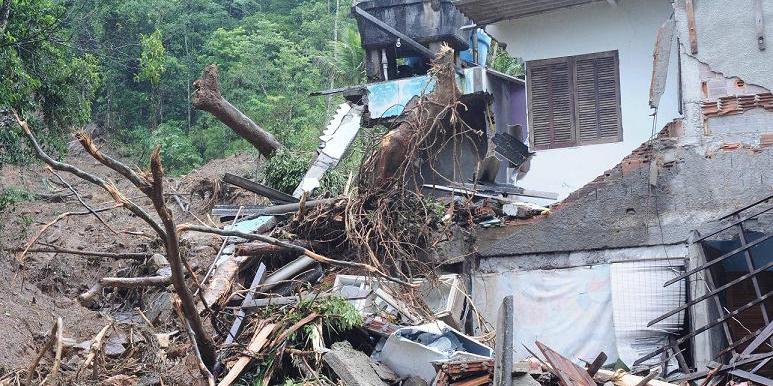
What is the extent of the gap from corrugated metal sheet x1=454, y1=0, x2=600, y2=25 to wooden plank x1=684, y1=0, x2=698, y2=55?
7.41 ft

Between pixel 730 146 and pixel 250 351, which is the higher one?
pixel 730 146

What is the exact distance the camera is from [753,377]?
850cm

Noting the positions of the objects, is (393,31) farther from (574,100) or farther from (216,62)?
(216,62)

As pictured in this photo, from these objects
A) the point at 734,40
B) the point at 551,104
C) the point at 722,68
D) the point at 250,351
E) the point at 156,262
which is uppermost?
the point at 734,40

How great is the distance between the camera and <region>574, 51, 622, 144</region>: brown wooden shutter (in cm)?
1331

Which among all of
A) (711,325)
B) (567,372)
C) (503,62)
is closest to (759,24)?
(711,325)

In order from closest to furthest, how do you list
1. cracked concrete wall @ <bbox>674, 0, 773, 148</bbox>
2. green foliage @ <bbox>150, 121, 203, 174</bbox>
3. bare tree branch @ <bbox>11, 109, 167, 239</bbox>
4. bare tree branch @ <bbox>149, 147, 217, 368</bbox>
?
bare tree branch @ <bbox>11, 109, 167, 239</bbox> < bare tree branch @ <bbox>149, 147, 217, 368</bbox> < cracked concrete wall @ <bbox>674, 0, 773, 148</bbox> < green foliage @ <bbox>150, 121, 203, 174</bbox>

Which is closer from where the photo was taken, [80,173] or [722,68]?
[80,173]

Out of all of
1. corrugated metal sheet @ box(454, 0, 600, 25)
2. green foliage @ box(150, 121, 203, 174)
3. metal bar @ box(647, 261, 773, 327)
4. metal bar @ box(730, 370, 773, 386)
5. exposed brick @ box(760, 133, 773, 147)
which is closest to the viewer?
metal bar @ box(730, 370, 773, 386)

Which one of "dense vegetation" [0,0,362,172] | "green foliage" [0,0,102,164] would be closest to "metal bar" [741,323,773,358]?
"green foliage" [0,0,102,164]

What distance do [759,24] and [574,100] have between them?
3.19m

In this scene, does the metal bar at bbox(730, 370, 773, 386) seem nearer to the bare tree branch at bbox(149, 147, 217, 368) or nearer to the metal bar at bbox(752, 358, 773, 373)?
the metal bar at bbox(752, 358, 773, 373)

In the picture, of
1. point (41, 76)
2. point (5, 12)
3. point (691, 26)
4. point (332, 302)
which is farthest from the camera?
point (41, 76)

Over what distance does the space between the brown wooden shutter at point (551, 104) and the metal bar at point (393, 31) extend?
352cm
